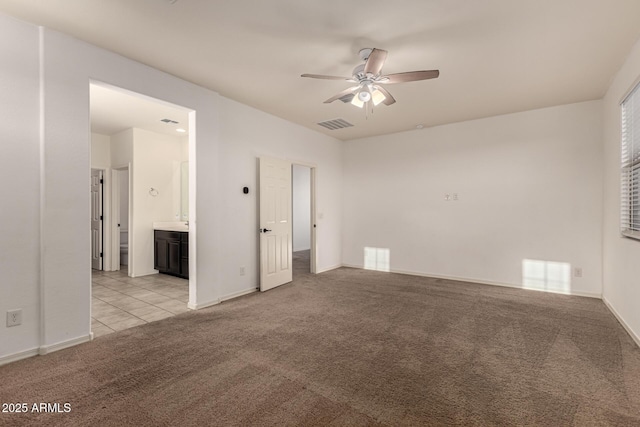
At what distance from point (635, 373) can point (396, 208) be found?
413 centimetres

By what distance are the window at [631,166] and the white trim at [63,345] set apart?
537 centimetres

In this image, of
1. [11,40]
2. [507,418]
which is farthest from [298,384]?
[11,40]

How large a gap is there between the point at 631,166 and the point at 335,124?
4.03 meters

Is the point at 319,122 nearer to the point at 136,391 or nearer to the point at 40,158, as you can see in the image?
the point at 40,158

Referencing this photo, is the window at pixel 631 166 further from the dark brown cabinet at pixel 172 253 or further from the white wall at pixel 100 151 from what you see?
the white wall at pixel 100 151

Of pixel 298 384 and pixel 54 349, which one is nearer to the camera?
pixel 298 384

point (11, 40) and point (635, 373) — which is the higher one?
point (11, 40)

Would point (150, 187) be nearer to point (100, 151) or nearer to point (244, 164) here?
point (100, 151)

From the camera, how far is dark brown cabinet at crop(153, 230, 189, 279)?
5422mm

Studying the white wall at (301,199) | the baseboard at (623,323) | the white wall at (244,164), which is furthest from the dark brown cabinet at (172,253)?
the baseboard at (623,323)

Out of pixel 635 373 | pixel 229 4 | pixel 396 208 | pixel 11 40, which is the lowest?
pixel 635 373

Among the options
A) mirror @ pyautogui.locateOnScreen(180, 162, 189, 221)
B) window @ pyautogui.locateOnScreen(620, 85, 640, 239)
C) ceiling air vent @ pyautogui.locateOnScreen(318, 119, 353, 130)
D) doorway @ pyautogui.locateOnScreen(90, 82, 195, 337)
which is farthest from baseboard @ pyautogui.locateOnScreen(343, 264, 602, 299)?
doorway @ pyautogui.locateOnScreen(90, 82, 195, 337)

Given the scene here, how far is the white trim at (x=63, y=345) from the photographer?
8.55 ft

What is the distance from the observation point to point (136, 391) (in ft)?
6.89
